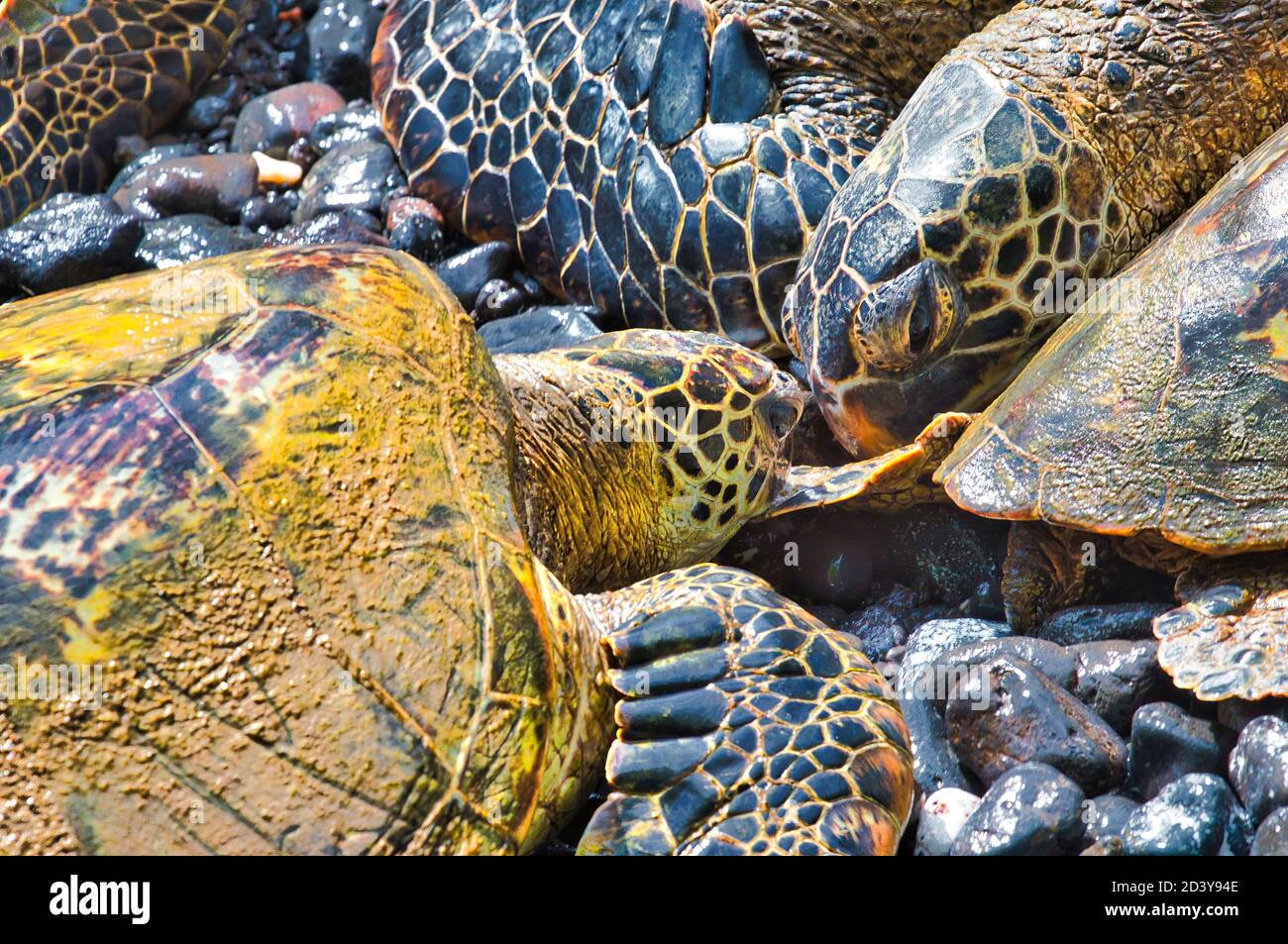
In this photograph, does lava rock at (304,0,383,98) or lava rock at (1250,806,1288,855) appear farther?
lava rock at (304,0,383,98)

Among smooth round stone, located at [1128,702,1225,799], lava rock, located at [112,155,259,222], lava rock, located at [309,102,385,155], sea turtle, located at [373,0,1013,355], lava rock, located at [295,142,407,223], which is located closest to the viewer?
smooth round stone, located at [1128,702,1225,799]

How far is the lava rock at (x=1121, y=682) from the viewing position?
2.94m

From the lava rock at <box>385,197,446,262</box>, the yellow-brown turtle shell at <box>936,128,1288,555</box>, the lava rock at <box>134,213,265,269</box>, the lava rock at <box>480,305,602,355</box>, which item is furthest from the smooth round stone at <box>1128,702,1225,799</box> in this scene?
the lava rock at <box>134,213,265,269</box>

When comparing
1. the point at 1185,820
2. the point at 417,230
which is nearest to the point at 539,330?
the point at 417,230

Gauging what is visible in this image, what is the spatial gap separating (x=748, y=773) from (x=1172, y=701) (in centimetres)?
100

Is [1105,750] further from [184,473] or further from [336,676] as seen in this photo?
[184,473]

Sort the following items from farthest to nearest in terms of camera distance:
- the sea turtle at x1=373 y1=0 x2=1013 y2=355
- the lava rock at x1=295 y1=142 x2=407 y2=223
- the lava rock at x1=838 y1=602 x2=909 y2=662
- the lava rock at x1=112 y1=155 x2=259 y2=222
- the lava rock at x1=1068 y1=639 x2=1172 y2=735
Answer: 1. the lava rock at x1=112 y1=155 x2=259 y2=222
2. the lava rock at x1=295 y1=142 x2=407 y2=223
3. the sea turtle at x1=373 y1=0 x2=1013 y2=355
4. the lava rock at x1=838 y1=602 x2=909 y2=662
5. the lava rock at x1=1068 y1=639 x2=1172 y2=735

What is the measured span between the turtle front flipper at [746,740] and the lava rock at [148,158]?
4234mm

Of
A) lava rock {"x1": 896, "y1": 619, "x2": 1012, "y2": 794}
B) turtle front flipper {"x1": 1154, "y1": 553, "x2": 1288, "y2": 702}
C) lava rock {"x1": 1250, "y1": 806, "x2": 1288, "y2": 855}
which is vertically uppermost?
turtle front flipper {"x1": 1154, "y1": 553, "x2": 1288, "y2": 702}

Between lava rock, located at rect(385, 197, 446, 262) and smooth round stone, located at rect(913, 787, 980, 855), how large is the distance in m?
3.34

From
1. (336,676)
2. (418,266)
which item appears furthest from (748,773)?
(418,266)

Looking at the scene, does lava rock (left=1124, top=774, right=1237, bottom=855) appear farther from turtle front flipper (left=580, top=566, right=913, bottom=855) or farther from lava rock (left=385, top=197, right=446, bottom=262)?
Answer: lava rock (left=385, top=197, right=446, bottom=262)

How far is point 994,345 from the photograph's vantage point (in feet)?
12.5

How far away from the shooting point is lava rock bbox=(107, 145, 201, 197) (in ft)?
20.2
